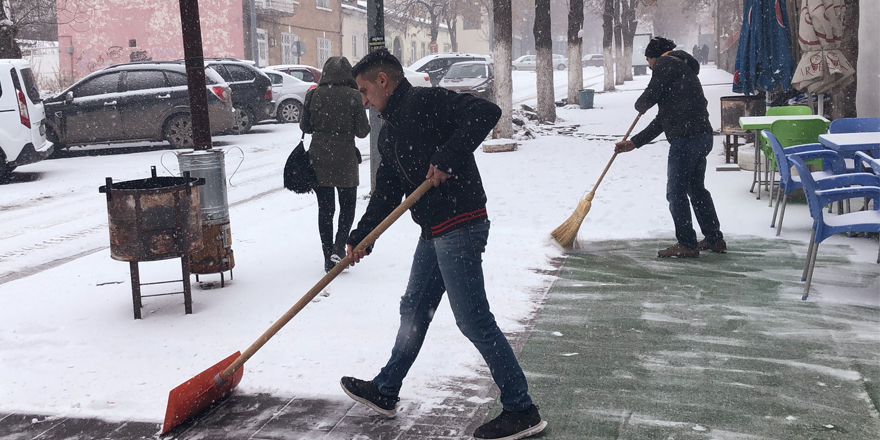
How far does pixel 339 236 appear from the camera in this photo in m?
6.45

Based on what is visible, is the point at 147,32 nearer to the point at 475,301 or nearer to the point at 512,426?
the point at 475,301

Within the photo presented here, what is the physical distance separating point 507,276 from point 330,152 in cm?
166

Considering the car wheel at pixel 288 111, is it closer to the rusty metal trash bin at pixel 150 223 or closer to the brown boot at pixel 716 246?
the brown boot at pixel 716 246

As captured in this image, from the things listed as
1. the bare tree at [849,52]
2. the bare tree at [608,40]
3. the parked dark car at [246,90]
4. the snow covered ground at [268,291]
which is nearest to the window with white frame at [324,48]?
the bare tree at [608,40]

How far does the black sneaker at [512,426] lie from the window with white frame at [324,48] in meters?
41.8

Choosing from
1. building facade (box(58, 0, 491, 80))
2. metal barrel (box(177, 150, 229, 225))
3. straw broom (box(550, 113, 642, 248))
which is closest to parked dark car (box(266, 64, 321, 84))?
building facade (box(58, 0, 491, 80))

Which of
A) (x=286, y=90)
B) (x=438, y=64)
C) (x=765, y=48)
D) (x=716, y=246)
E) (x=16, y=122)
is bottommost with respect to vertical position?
(x=716, y=246)

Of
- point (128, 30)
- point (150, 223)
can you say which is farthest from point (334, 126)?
point (128, 30)

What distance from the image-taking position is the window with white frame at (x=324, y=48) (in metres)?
43.7

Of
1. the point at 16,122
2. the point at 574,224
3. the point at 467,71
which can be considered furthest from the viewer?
the point at 467,71

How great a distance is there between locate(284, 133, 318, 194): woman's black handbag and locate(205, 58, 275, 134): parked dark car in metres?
12.4

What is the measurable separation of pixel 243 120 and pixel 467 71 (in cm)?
823

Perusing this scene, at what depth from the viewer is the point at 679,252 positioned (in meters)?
6.68

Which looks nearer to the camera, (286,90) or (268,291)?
(268,291)
